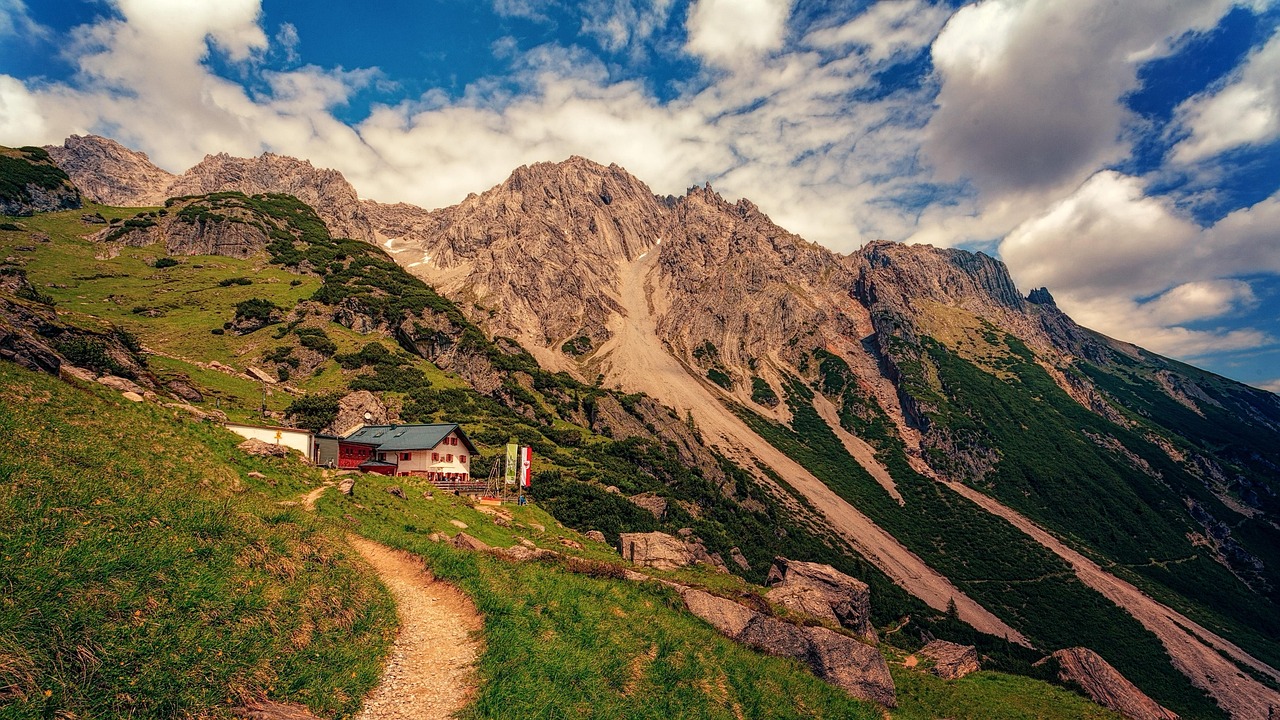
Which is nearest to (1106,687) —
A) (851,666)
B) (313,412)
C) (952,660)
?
(952,660)

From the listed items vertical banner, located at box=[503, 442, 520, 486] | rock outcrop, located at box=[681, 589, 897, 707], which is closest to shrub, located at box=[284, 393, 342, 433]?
vertical banner, located at box=[503, 442, 520, 486]

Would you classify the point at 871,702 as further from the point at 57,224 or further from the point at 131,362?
the point at 57,224

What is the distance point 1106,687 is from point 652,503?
5744cm

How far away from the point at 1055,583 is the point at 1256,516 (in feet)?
461

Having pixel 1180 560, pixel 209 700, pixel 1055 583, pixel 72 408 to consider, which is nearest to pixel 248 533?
pixel 209 700

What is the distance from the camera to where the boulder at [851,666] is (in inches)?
874

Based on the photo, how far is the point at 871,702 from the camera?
2120cm

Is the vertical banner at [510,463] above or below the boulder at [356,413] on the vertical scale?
below

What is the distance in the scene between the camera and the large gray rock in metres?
34.2

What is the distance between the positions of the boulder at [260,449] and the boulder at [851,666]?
32171 mm

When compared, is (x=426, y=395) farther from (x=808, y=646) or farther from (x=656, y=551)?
(x=808, y=646)

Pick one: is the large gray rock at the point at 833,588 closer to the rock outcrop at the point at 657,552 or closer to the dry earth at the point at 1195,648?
the rock outcrop at the point at 657,552

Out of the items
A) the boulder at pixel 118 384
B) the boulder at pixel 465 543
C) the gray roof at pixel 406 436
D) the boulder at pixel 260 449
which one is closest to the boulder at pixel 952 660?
the boulder at pixel 465 543

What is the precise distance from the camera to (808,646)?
23.1 metres
